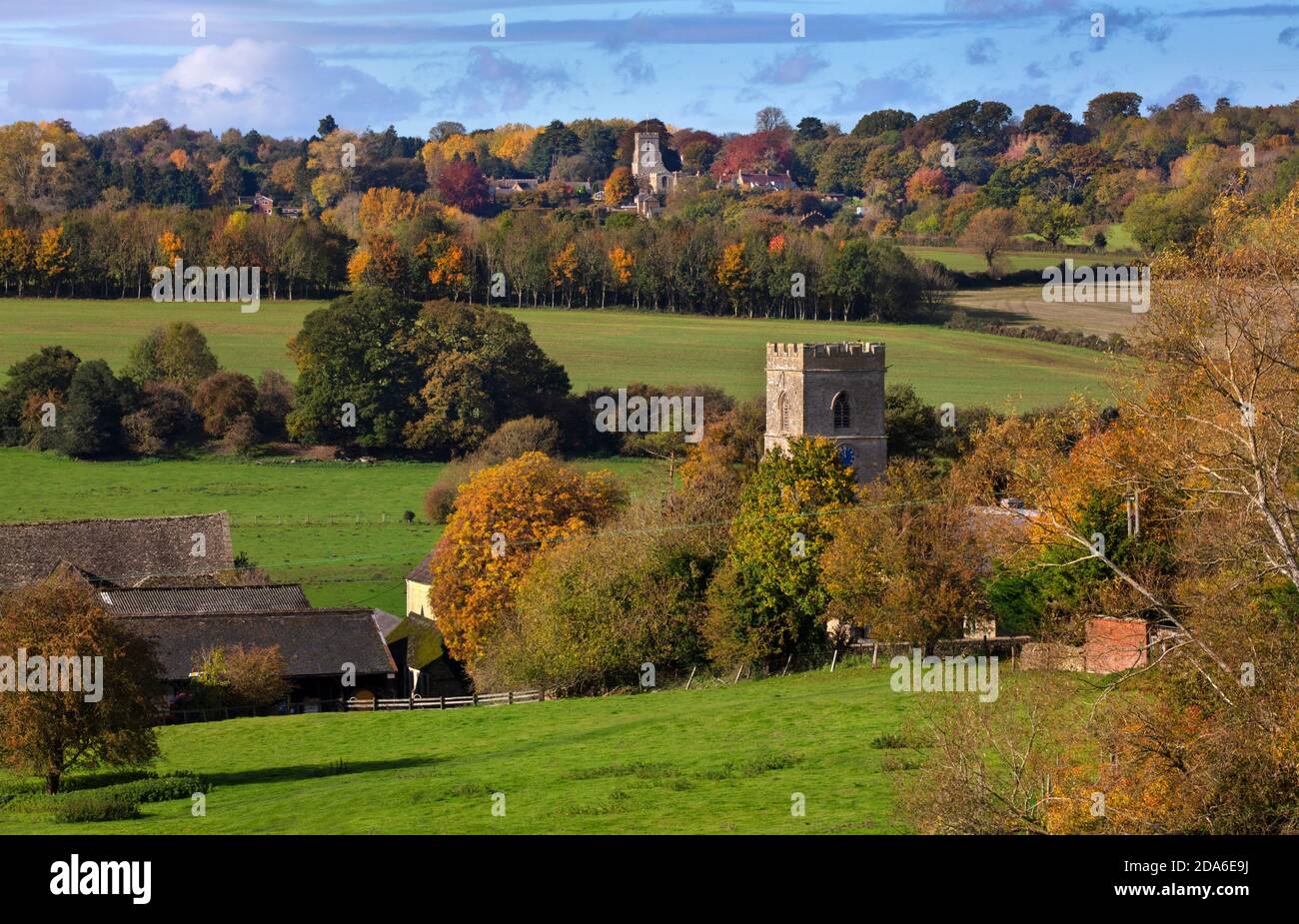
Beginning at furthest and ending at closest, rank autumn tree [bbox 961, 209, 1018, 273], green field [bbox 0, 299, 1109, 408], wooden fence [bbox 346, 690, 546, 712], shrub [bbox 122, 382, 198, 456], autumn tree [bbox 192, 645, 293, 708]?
autumn tree [bbox 961, 209, 1018, 273] → green field [bbox 0, 299, 1109, 408] → shrub [bbox 122, 382, 198, 456] → autumn tree [bbox 192, 645, 293, 708] → wooden fence [bbox 346, 690, 546, 712]

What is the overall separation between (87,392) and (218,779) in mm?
48599

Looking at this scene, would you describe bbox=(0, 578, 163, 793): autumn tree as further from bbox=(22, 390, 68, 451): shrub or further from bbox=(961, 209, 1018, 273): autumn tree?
bbox=(961, 209, 1018, 273): autumn tree

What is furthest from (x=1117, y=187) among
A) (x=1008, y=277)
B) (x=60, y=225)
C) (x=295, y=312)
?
(x=60, y=225)

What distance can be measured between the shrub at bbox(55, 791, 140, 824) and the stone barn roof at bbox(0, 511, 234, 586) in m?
29.0

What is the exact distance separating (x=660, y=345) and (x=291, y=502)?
103ft

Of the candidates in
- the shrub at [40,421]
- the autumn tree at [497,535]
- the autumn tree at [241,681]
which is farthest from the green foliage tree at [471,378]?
the autumn tree at [241,681]

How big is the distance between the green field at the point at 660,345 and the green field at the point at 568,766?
39445mm

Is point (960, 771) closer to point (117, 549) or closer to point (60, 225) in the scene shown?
point (117, 549)

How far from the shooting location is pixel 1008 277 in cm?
10806

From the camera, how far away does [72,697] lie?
32.8 metres

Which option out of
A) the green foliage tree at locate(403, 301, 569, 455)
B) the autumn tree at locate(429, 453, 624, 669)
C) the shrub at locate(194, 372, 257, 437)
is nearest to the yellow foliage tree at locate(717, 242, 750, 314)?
the green foliage tree at locate(403, 301, 569, 455)

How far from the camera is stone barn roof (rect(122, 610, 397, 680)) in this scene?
4923 centimetres

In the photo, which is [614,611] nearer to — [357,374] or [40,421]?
[357,374]

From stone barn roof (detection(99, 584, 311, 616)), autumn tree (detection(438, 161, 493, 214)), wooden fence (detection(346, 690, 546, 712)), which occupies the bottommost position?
wooden fence (detection(346, 690, 546, 712))
